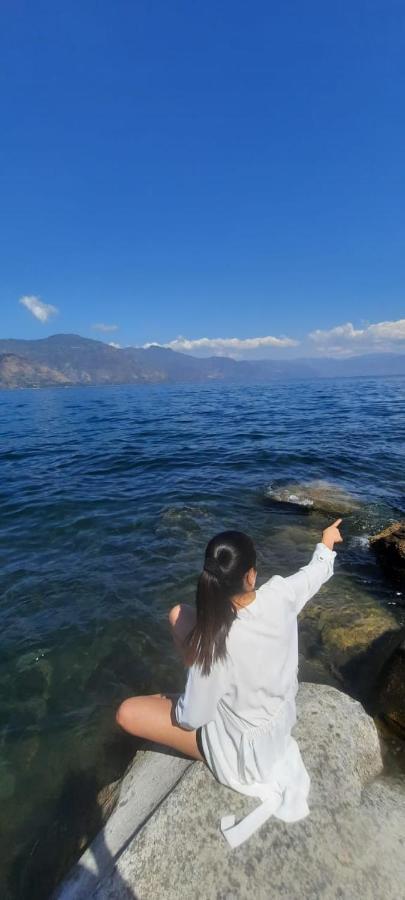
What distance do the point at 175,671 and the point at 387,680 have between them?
294 cm

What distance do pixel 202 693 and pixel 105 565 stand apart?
21.1 ft

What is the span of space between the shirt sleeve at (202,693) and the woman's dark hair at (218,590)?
2.8 inches

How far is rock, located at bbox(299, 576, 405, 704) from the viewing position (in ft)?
18.0

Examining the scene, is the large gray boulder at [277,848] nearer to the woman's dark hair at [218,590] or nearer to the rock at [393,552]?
the woman's dark hair at [218,590]

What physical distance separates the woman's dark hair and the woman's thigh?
135 cm

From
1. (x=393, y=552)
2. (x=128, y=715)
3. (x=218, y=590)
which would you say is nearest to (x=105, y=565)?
(x=128, y=715)

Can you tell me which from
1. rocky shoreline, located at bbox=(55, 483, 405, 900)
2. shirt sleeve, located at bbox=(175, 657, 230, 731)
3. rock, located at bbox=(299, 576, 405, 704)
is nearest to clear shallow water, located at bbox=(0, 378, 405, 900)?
rock, located at bbox=(299, 576, 405, 704)

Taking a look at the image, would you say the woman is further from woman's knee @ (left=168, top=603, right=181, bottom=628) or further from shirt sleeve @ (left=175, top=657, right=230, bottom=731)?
woman's knee @ (left=168, top=603, right=181, bottom=628)

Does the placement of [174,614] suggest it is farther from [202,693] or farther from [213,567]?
[213,567]

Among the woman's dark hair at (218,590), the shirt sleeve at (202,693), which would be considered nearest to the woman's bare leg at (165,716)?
the shirt sleeve at (202,693)

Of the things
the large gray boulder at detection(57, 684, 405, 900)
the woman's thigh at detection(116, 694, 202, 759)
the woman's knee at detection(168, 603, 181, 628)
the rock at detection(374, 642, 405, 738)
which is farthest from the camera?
the rock at detection(374, 642, 405, 738)

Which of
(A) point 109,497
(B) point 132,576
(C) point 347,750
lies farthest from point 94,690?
(A) point 109,497

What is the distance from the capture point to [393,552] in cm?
804

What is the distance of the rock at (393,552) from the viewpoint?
7824 millimetres
